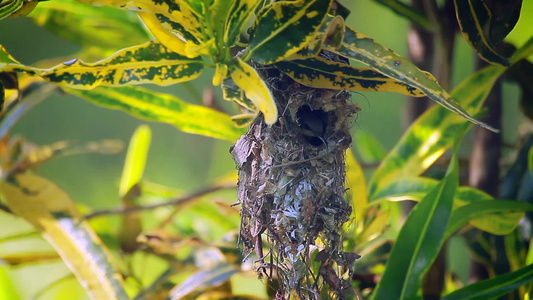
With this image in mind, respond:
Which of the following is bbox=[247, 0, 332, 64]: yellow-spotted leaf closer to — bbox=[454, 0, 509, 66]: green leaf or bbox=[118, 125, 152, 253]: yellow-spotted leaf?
bbox=[454, 0, 509, 66]: green leaf

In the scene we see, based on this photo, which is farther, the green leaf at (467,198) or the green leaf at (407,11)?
the green leaf at (407,11)

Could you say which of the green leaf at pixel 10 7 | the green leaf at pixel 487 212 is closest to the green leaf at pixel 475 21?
the green leaf at pixel 487 212

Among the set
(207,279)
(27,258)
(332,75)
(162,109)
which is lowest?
(27,258)

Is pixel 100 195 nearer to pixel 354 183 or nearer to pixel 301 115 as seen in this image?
pixel 354 183

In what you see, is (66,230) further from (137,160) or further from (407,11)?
(407,11)

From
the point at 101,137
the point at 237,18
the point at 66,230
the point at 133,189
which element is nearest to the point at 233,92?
the point at 237,18

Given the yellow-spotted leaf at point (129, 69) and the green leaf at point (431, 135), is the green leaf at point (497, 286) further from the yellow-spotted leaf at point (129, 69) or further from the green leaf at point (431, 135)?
the yellow-spotted leaf at point (129, 69)
